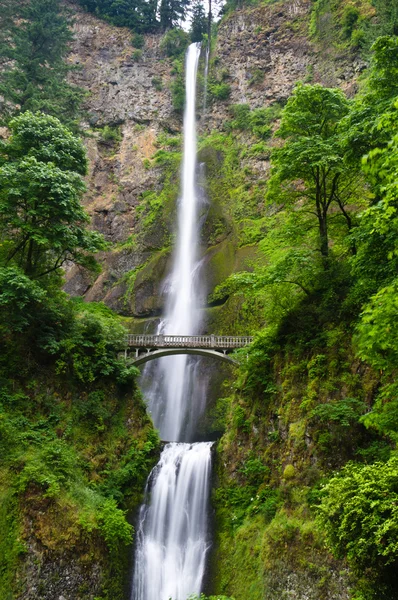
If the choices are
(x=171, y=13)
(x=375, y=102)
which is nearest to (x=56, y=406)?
(x=375, y=102)

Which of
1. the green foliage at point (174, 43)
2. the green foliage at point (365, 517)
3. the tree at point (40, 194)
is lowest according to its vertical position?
the green foliage at point (365, 517)

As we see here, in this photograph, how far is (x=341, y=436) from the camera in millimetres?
9547

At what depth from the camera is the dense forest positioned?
627 centimetres

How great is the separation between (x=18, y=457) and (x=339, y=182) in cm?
1289

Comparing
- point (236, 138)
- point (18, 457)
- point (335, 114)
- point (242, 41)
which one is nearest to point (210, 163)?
point (236, 138)

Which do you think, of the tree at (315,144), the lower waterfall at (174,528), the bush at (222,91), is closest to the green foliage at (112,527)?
the lower waterfall at (174,528)

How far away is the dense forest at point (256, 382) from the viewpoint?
627 centimetres

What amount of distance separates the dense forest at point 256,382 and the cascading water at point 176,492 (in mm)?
771

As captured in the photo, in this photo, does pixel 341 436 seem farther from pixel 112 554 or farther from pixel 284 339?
pixel 112 554

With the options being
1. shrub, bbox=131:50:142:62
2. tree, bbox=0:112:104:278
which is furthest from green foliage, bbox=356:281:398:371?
shrub, bbox=131:50:142:62

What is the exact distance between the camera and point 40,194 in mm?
13805

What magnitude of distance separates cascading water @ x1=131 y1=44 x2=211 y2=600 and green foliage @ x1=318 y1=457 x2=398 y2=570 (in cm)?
900

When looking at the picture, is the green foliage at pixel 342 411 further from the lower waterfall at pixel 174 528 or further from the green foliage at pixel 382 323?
the lower waterfall at pixel 174 528

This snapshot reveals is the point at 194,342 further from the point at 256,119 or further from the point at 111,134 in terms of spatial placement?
the point at 111,134
